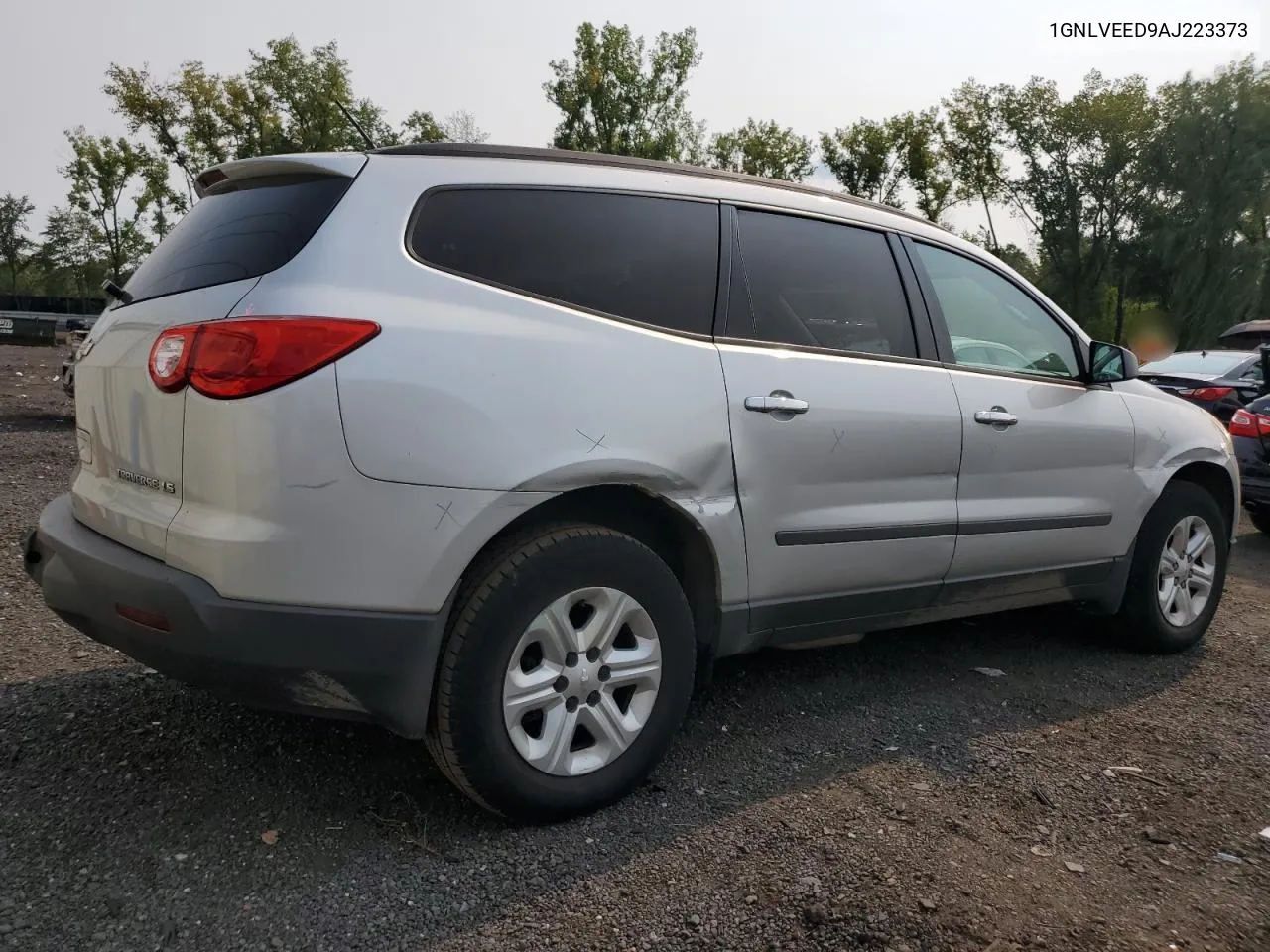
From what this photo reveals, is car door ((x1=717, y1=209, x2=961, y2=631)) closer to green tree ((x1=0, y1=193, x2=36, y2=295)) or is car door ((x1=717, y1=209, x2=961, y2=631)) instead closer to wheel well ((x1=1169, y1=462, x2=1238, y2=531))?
wheel well ((x1=1169, y1=462, x2=1238, y2=531))

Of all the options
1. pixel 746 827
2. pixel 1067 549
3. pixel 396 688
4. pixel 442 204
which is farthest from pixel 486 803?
pixel 1067 549

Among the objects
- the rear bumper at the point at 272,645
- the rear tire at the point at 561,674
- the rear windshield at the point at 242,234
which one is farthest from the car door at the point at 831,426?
the rear windshield at the point at 242,234

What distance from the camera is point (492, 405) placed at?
2.50 m

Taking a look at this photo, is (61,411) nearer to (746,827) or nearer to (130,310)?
(130,310)

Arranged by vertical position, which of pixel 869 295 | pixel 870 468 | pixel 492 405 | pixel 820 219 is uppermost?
pixel 820 219

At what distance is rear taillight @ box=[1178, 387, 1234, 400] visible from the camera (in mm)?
10141

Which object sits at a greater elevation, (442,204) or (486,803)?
(442,204)

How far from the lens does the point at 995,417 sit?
3779 millimetres

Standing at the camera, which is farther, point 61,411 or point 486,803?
point 61,411

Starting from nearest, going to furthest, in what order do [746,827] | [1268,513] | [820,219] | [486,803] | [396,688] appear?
[396,688]
[486,803]
[746,827]
[820,219]
[1268,513]

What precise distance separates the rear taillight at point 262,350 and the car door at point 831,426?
1.16 m

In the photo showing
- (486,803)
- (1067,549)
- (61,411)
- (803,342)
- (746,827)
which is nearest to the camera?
(486,803)

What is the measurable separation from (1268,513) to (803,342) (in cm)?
669

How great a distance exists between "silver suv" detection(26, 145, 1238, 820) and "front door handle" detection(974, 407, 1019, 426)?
1 centimetres
